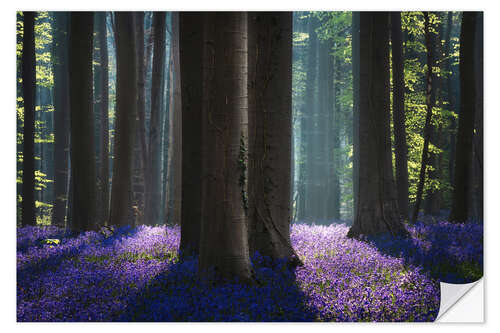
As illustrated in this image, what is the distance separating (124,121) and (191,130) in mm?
4692

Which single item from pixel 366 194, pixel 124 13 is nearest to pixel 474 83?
pixel 366 194

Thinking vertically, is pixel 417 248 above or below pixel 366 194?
below

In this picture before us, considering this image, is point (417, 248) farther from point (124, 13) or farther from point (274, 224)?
point (124, 13)

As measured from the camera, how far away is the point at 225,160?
5.60 meters

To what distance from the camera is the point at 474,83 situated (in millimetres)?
8289

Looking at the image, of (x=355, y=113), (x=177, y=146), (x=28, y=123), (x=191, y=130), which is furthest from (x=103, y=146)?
(x=355, y=113)

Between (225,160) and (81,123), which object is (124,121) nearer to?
(81,123)

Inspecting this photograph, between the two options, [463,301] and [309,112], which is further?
[309,112]

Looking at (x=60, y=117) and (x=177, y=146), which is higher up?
(x=60, y=117)

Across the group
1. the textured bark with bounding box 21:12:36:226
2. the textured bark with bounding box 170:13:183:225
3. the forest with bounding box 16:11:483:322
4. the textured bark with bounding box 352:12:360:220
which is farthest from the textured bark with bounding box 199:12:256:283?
the textured bark with bounding box 352:12:360:220

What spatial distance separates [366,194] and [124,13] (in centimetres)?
766

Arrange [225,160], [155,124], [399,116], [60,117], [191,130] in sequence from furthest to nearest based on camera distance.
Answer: [155,124] < [60,117] < [399,116] < [191,130] < [225,160]

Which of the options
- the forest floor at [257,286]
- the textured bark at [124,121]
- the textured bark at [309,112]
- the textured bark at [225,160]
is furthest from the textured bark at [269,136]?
the textured bark at [309,112]

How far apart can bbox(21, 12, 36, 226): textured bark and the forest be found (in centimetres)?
3
